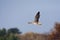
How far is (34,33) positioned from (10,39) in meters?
5.28

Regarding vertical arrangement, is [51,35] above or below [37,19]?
below

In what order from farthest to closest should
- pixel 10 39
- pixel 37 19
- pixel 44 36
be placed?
pixel 44 36
pixel 10 39
pixel 37 19

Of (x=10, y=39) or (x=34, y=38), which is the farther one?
(x=34, y=38)

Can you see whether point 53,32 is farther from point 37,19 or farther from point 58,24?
point 37,19

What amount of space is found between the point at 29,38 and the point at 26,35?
1.45 meters

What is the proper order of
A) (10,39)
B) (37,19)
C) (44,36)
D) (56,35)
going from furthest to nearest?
(44,36)
(56,35)
(10,39)
(37,19)

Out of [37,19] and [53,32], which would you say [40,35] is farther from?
[37,19]

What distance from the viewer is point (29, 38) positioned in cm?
3409

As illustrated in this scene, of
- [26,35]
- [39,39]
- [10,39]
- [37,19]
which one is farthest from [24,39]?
[37,19]

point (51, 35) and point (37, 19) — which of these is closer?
point (37, 19)

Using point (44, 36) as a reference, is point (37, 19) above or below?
above

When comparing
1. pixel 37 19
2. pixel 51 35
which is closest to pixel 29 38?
pixel 51 35

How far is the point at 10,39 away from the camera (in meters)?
30.2

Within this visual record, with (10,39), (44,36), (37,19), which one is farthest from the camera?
(44,36)
